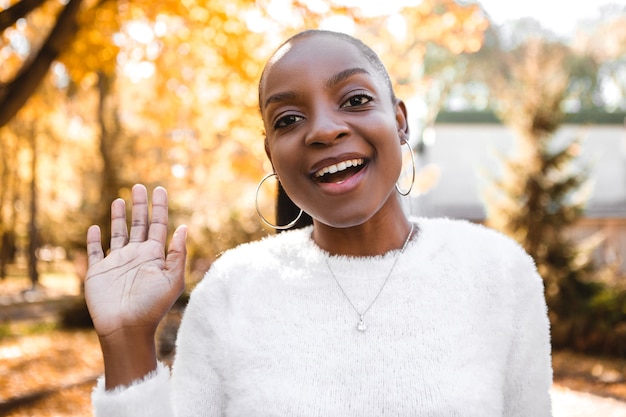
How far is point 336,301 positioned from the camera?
1.73 m

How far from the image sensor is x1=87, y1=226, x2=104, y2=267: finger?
4.98 feet

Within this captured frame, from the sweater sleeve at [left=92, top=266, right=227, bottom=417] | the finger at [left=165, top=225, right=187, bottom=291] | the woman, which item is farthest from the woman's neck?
the finger at [left=165, top=225, right=187, bottom=291]

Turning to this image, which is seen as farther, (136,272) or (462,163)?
(462,163)

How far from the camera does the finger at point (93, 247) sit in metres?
1.52

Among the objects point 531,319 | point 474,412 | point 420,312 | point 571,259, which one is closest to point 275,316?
point 420,312

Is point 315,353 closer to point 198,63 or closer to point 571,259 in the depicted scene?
point 198,63

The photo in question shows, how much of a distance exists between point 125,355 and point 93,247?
1.01ft

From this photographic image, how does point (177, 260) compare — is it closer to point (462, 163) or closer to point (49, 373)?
point (49, 373)

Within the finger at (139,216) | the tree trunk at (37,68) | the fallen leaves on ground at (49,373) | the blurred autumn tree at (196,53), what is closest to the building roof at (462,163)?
the blurred autumn tree at (196,53)

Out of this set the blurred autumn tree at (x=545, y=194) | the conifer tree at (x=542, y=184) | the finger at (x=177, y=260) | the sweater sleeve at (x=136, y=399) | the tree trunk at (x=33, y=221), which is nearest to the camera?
the sweater sleeve at (x=136, y=399)

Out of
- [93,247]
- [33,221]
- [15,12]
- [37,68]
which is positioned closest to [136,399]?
[93,247]

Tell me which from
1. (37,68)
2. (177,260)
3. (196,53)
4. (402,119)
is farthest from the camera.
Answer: (196,53)

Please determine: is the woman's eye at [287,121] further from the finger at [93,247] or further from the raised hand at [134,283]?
the finger at [93,247]

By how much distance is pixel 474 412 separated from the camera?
4.97 ft
